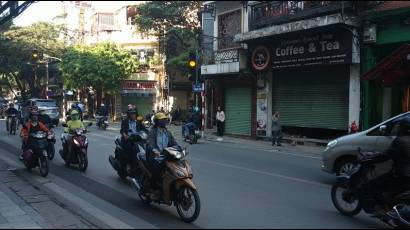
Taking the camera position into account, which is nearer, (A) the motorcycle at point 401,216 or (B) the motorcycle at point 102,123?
(A) the motorcycle at point 401,216

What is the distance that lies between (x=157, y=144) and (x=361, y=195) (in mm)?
3096

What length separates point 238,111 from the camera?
86.1ft

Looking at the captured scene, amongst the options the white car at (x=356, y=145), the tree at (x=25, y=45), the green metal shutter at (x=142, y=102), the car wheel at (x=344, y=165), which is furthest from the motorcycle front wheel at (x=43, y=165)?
the tree at (x=25, y=45)

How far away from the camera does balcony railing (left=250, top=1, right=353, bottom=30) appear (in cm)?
1938

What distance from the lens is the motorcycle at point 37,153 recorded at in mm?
11008

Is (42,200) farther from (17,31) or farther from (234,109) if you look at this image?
(17,31)

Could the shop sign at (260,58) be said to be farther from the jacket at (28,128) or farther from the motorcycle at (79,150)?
the jacket at (28,128)

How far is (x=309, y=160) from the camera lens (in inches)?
600

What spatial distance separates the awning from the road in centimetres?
380

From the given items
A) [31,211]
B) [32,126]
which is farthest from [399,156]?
[32,126]

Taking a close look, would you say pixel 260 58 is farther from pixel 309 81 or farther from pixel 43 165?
pixel 43 165

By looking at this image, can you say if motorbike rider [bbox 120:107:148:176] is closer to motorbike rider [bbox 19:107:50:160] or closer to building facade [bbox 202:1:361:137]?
motorbike rider [bbox 19:107:50:160]

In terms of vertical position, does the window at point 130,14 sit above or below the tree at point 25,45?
above

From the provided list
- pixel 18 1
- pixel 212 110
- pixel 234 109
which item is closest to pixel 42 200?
pixel 18 1
